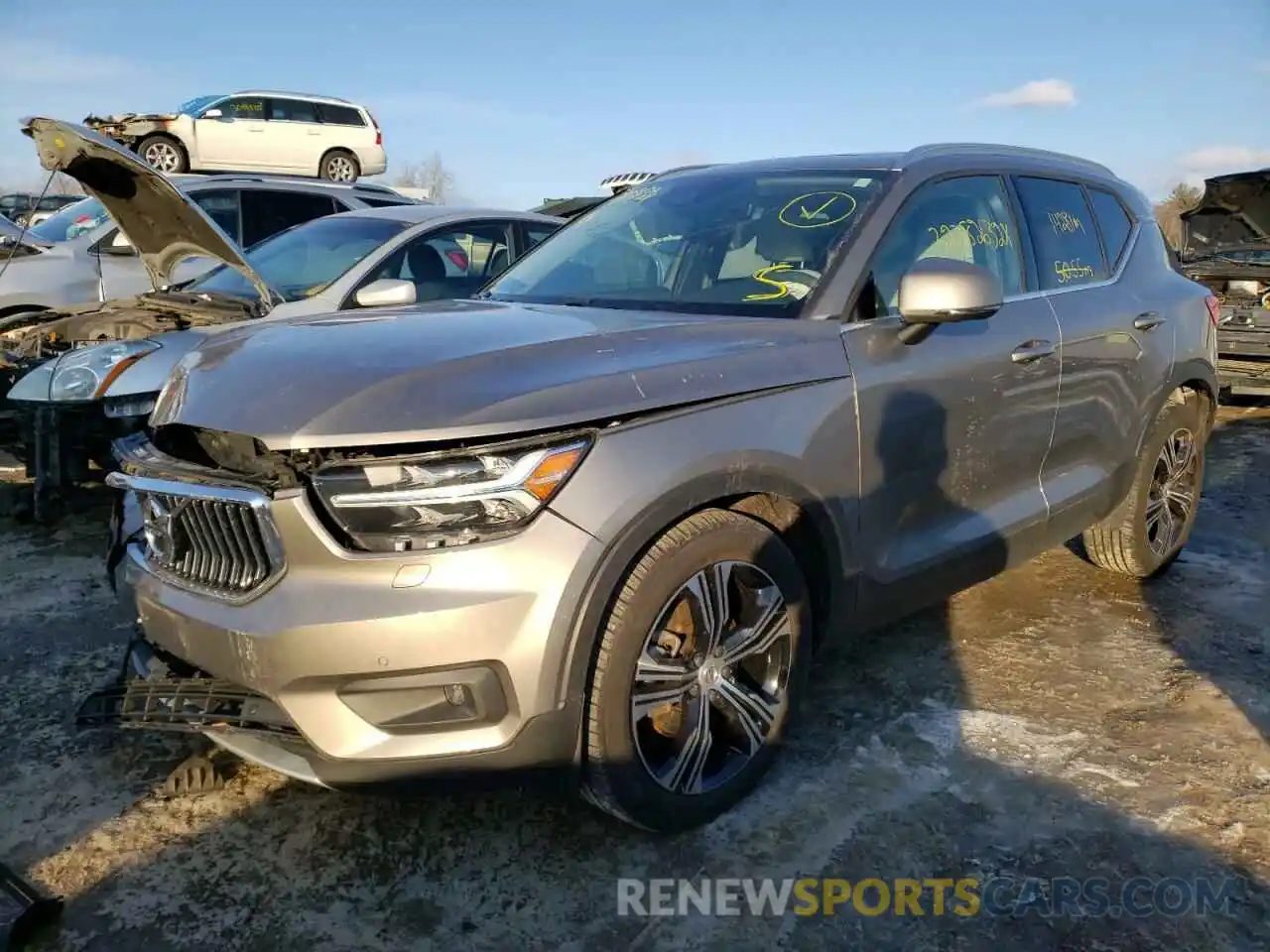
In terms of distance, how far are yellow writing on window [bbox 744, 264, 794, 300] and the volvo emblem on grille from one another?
171cm

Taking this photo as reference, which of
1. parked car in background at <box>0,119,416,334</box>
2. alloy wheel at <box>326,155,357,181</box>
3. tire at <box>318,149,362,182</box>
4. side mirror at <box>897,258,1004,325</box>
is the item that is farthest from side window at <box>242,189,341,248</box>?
alloy wheel at <box>326,155,357,181</box>

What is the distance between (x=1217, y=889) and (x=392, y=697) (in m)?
2.06

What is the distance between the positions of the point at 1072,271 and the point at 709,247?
61.2 inches

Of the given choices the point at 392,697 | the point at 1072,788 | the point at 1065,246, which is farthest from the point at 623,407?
the point at 1065,246

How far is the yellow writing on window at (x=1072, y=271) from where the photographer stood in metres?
3.78

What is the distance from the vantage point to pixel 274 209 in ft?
26.7

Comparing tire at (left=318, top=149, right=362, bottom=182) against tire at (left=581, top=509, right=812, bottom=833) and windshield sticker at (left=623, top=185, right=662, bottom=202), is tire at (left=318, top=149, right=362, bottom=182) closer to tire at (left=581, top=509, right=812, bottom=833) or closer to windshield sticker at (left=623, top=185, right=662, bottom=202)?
windshield sticker at (left=623, top=185, right=662, bottom=202)

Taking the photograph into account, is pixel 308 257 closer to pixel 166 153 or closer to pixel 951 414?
pixel 951 414

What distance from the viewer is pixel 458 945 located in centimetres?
221

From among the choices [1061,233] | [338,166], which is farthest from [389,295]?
[338,166]

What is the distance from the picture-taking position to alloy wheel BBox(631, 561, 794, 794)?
8.05 ft

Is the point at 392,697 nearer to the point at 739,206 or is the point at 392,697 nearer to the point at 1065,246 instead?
the point at 739,206

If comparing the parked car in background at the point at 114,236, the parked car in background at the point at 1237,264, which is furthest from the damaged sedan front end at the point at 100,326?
the parked car in background at the point at 1237,264

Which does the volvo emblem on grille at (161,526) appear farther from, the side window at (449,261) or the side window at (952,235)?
the side window at (449,261)
